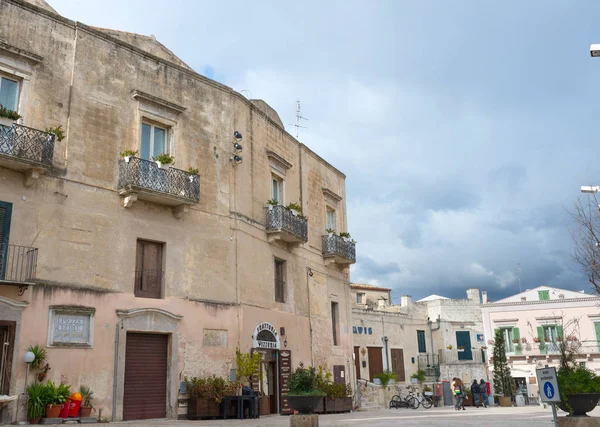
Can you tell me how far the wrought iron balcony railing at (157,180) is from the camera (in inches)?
650

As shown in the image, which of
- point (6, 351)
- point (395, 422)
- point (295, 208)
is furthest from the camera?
point (295, 208)

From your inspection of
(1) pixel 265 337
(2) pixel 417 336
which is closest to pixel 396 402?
(1) pixel 265 337

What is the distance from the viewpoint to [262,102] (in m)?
24.5

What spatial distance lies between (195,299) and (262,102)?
32.1 feet

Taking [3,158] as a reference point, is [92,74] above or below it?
above

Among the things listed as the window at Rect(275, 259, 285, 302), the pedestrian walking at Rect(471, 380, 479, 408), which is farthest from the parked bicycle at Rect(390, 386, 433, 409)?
the window at Rect(275, 259, 285, 302)

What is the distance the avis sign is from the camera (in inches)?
322

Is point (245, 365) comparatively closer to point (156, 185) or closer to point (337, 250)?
point (156, 185)

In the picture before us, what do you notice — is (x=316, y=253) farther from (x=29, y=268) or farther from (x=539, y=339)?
(x=539, y=339)

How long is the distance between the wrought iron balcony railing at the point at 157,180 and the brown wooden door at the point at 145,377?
13.0 ft

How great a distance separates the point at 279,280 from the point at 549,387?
14.5 metres

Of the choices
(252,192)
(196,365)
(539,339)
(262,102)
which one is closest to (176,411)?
(196,365)

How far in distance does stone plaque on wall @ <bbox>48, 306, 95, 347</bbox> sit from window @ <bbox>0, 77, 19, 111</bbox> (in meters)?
5.12

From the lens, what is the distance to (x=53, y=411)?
539 inches
